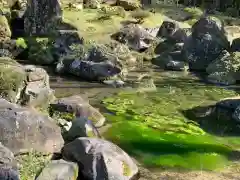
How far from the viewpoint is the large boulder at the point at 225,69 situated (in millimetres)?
22419

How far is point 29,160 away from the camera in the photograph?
10.4 metres

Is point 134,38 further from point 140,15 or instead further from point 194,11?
point 194,11

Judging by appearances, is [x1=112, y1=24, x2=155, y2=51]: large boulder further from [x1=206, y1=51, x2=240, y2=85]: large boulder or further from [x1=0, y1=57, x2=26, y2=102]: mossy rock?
[x1=0, y1=57, x2=26, y2=102]: mossy rock

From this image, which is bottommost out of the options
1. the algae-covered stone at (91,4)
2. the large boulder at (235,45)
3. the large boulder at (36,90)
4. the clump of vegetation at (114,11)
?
the large boulder at (235,45)

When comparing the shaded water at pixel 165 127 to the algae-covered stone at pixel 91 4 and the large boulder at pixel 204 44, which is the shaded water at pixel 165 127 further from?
the algae-covered stone at pixel 91 4

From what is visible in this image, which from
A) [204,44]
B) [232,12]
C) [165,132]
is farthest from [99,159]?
[232,12]

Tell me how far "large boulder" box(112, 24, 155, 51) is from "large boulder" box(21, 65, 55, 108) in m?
12.0

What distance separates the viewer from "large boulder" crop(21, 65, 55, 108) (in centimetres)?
1462

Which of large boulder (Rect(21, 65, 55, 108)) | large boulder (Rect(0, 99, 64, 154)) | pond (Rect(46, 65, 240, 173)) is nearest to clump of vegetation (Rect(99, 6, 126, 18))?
pond (Rect(46, 65, 240, 173))

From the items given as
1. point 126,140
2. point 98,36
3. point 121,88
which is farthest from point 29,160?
point 98,36

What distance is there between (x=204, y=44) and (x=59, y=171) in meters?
17.8

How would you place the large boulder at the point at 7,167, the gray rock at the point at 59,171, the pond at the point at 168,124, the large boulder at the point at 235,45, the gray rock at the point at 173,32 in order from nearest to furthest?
the large boulder at the point at 7,167
the gray rock at the point at 59,171
the pond at the point at 168,124
the large boulder at the point at 235,45
the gray rock at the point at 173,32

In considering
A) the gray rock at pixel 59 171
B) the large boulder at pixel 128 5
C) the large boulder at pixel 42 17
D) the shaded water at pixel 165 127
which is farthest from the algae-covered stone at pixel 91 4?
the gray rock at pixel 59 171

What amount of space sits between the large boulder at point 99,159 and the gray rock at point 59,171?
31cm
